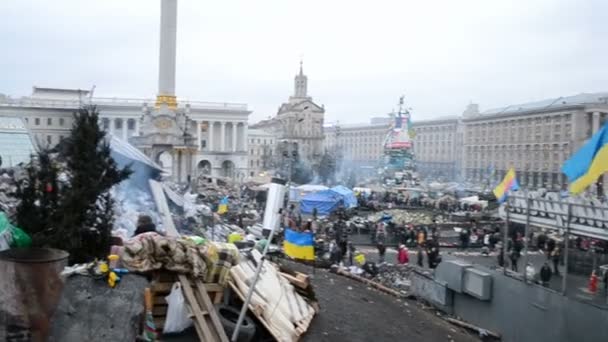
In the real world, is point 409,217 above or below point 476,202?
below

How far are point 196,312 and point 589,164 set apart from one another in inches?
258

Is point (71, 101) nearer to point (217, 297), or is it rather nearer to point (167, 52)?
point (167, 52)

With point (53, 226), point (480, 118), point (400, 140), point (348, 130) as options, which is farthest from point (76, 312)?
point (348, 130)

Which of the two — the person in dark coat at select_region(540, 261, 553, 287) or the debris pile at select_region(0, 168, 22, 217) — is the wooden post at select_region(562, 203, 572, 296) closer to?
the person in dark coat at select_region(540, 261, 553, 287)

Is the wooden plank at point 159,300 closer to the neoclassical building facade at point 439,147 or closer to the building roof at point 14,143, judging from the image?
the building roof at point 14,143

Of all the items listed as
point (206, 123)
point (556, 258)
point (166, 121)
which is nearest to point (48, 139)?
point (166, 121)

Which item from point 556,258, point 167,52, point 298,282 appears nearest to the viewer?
point 298,282

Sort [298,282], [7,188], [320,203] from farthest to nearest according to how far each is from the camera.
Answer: [320,203] → [7,188] → [298,282]

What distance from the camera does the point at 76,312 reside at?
218 inches

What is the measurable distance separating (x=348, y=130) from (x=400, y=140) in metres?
75.3

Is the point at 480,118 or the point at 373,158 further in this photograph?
the point at 373,158

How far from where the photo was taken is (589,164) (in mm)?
8953

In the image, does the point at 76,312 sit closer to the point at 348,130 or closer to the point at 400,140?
the point at 400,140

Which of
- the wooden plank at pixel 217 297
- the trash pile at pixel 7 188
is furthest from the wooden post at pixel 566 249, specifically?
→ the trash pile at pixel 7 188
